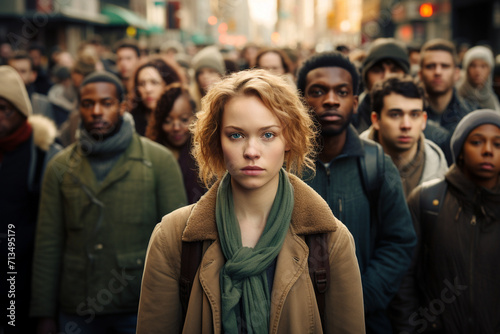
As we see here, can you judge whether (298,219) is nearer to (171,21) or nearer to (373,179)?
(373,179)

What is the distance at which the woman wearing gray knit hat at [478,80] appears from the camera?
8195 millimetres

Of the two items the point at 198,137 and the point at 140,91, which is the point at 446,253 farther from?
the point at 140,91

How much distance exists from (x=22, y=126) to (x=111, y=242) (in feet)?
5.13

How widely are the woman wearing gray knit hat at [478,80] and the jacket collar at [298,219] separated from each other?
6436 millimetres

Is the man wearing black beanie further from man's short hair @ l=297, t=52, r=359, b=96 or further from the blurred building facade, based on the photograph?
the blurred building facade

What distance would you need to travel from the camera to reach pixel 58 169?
4078mm

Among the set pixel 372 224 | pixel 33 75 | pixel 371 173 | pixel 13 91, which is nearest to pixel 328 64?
pixel 371 173

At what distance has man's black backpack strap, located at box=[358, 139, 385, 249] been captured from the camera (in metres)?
3.55

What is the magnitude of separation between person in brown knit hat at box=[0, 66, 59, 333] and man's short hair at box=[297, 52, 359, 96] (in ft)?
8.07

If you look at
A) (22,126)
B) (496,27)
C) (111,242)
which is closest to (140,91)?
(22,126)

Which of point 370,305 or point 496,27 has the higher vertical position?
point 496,27

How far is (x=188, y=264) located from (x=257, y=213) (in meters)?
0.40

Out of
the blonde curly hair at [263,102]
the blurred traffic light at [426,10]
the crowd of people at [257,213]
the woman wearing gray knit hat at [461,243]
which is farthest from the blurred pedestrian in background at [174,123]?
the blurred traffic light at [426,10]

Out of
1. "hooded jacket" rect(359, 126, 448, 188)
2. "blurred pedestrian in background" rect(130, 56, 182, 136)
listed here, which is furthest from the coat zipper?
"blurred pedestrian in background" rect(130, 56, 182, 136)
